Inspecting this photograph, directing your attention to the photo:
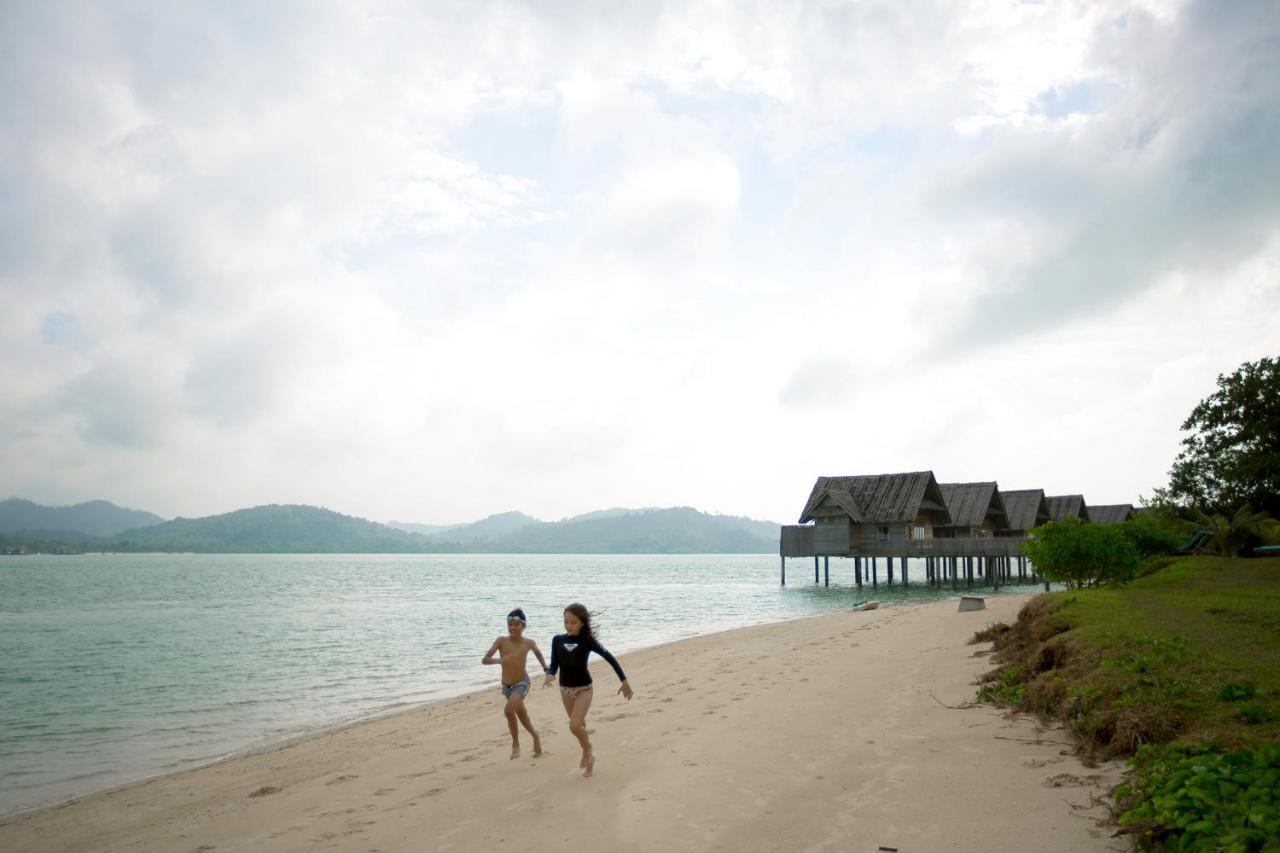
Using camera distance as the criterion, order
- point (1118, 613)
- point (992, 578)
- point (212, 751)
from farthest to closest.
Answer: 1. point (992, 578)
2. point (212, 751)
3. point (1118, 613)

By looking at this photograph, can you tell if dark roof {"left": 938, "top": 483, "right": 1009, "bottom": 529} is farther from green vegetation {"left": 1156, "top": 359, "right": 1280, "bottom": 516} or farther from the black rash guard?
the black rash guard

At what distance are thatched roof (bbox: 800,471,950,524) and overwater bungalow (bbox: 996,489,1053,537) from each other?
7.85 metres

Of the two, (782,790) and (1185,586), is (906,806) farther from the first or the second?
(1185,586)

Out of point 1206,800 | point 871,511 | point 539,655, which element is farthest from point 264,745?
point 871,511

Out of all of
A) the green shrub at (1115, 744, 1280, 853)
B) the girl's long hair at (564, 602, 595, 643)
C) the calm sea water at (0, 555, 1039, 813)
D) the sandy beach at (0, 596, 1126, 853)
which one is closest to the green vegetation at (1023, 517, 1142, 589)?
the sandy beach at (0, 596, 1126, 853)

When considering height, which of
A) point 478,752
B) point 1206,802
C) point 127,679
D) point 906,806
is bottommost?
point 127,679

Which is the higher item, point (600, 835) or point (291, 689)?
point (600, 835)

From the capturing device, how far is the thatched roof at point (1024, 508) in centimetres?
5286

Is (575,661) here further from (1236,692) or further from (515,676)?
(1236,692)

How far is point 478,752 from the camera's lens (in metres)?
8.61

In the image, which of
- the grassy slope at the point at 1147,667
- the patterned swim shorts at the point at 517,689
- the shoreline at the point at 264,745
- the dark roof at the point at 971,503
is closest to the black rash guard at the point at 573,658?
the patterned swim shorts at the point at 517,689

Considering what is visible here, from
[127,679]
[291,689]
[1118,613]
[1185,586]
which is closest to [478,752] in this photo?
[1118,613]

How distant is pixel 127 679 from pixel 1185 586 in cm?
2341

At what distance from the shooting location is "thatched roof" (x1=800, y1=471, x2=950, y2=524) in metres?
44.6
